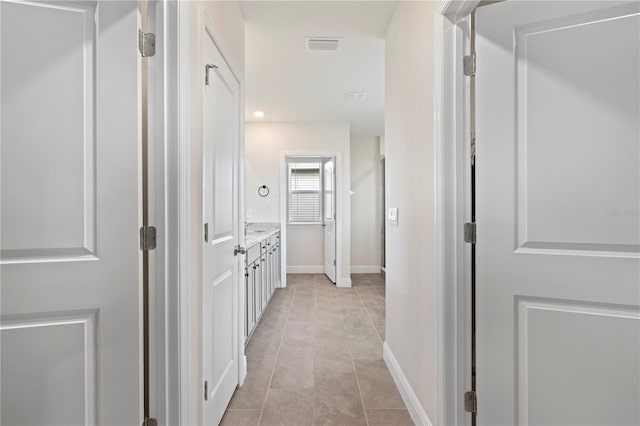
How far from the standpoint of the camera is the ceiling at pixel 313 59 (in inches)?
85.8

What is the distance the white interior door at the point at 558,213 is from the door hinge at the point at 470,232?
0.11 ft

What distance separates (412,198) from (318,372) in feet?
4.80

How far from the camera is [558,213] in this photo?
1113 millimetres

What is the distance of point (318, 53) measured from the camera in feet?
9.05

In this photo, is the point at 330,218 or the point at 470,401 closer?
the point at 470,401

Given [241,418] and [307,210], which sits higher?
[307,210]

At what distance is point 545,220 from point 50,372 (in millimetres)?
1936

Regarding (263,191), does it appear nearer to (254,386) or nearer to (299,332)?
(299,332)

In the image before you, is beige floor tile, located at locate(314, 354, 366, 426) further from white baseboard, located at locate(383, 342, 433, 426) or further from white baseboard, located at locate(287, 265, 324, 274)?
white baseboard, located at locate(287, 265, 324, 274)

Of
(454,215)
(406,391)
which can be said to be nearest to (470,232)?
(454,215)

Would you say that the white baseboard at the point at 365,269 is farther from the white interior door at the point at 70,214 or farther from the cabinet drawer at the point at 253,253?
the white interior door at the point at 70,214

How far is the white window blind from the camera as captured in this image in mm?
5625

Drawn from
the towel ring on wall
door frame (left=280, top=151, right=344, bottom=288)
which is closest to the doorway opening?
door frame (left=280, top=151, right=344, bottom=288)

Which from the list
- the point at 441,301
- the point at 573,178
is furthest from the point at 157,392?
the point at 573,178
